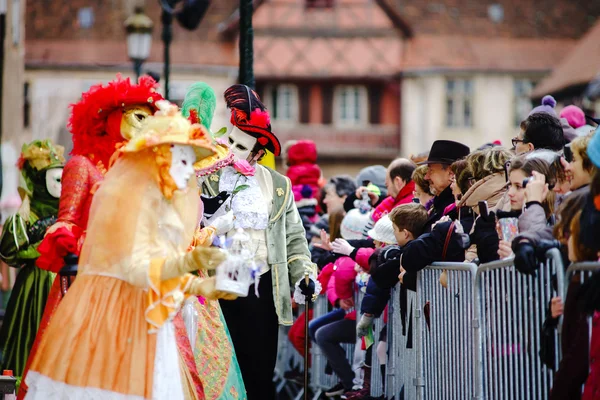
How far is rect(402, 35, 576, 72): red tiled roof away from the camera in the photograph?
4691cm

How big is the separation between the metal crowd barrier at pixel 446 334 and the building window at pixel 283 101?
127 ft

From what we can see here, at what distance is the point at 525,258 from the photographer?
5.97 m

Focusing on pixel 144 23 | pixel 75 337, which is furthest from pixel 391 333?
pixel 144 23

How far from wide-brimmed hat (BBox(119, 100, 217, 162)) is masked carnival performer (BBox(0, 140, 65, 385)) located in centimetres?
444

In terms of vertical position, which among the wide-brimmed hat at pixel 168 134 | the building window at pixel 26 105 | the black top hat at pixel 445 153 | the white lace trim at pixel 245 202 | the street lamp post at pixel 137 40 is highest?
the building window at pixel 26 105

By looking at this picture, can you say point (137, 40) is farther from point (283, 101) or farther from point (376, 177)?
point (283, 101)

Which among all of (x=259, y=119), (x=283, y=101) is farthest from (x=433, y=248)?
(x=283, y=101)

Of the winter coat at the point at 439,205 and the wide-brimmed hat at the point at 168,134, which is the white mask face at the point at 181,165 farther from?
the winter coat at the point at 439,205

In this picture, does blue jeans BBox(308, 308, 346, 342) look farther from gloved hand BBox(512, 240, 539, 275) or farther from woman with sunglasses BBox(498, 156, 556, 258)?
gloved hand BBox(512, 240, 539, 275)

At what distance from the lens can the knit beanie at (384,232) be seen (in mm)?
8789

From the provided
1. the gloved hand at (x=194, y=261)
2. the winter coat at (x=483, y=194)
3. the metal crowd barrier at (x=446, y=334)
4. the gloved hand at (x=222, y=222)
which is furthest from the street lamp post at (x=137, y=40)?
the gloved hand at (x=194, y=261)

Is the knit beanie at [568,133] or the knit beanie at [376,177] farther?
the knit beanie at [376,177]

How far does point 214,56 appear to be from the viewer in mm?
46312

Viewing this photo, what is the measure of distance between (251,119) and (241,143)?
0.19 metres
